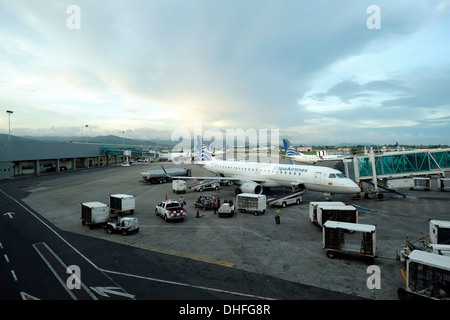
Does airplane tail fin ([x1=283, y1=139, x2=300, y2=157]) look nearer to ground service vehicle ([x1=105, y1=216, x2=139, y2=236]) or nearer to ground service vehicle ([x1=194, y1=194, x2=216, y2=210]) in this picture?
ground service vehicle ([x1=194, y1=194, x2=216, y2=210])

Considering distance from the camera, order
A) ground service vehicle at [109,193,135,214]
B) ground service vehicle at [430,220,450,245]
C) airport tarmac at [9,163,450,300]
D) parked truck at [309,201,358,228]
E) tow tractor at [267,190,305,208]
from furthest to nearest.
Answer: tow tractor at [267,190,305,208] → ground service vehicle at [109,193,135,214] → parked truck at [309,201,358,228] → ground service vehicle at [430,220,450,245] → airport tarmac at [9,163,450,300]

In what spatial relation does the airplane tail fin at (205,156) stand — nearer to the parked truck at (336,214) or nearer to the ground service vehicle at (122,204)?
the ground service vehicle at (122,204)

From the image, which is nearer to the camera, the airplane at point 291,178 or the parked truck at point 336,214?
the parked truck at point 336,214

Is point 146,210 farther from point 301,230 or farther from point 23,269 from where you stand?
point 301,230

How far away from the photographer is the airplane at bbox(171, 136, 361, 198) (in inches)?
1166

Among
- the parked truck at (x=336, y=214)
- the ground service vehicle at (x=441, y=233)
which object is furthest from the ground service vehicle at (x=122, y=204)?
the ground service vehicle at (x=441, y=233)

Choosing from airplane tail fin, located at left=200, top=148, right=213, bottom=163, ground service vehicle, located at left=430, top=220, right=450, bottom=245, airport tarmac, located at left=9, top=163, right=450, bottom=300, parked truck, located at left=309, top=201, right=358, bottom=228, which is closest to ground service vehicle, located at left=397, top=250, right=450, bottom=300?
airport tarmac, located at left=9, top=163, right=450, bottom=300

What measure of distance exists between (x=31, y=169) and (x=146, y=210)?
6735 cm

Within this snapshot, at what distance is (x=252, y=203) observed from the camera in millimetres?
27984

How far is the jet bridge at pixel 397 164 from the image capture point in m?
35.2

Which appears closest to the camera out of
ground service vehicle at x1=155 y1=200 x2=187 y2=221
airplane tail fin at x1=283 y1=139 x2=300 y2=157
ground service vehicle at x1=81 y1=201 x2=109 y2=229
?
ground service vehicle at x1=81 y1=201 x2=109 y2=229

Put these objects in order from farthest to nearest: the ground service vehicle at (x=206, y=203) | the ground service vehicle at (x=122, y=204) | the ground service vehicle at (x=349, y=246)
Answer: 1. the ground service vehicle at (x=206, y=203)
2. the ground service vehicle at (x=122, y=204)
3. the ground service vehicle at (x=349, y=246)

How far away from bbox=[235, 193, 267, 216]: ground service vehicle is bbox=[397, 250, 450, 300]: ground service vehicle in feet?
54.4

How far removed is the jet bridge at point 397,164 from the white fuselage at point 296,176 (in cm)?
775
